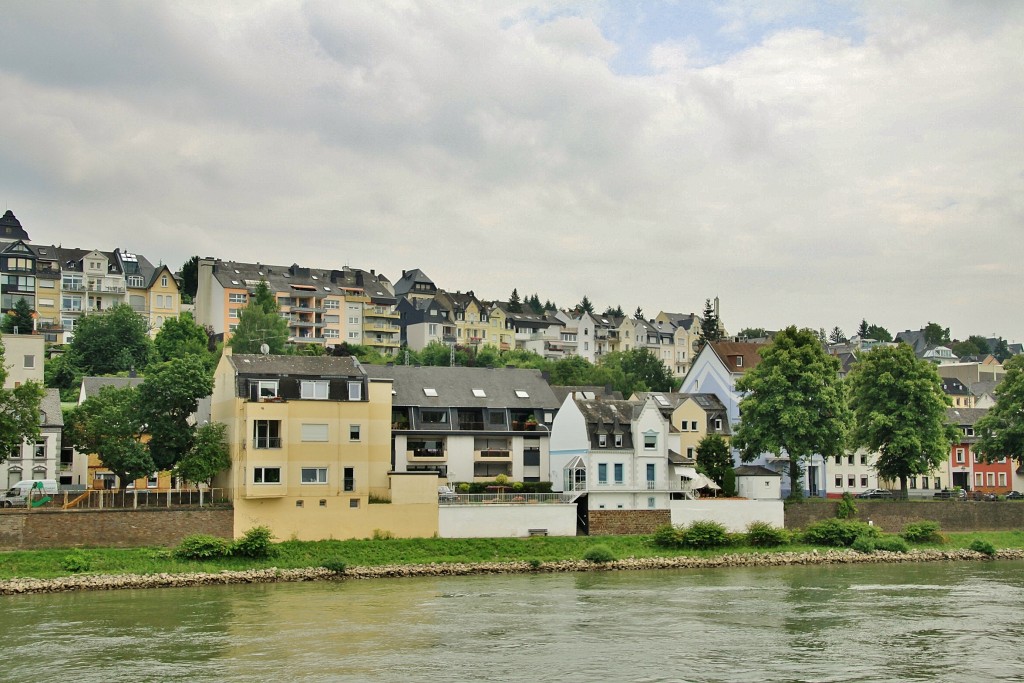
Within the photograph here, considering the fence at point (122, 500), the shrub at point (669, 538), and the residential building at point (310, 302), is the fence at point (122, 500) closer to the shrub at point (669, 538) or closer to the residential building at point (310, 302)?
the shrub at point (669, 538)

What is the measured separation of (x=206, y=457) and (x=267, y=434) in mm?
3022

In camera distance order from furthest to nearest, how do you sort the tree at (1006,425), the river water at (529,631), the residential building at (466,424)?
the tree at (1006,425) → the residential building at (466,424) → the river water at (529,631)

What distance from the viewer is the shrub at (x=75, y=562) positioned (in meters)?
46.9

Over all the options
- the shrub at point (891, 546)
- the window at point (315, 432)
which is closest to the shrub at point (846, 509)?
the shrub at point (891, 546)

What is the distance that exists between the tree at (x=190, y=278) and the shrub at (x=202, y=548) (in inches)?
3729

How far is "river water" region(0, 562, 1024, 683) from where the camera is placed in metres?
31.4

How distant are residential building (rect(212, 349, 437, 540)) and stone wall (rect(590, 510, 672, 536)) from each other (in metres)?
8.53

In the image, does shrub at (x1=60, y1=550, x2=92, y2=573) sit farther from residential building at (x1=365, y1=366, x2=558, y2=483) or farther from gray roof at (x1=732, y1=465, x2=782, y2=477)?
gray roof at (x1=732, y1=465, x2=782, y2=477)

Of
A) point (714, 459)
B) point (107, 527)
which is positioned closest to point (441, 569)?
point (107, 527)

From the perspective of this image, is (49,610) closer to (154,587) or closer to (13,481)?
(154,587)

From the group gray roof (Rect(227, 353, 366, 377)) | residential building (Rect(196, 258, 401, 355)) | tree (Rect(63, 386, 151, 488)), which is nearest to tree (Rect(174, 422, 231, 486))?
tree (Rect(63, 386, 151, 488))

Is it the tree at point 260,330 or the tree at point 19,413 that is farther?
the tree at point 260,330

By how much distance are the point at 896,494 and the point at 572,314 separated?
114973mm

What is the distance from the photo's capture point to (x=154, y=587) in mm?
46375
